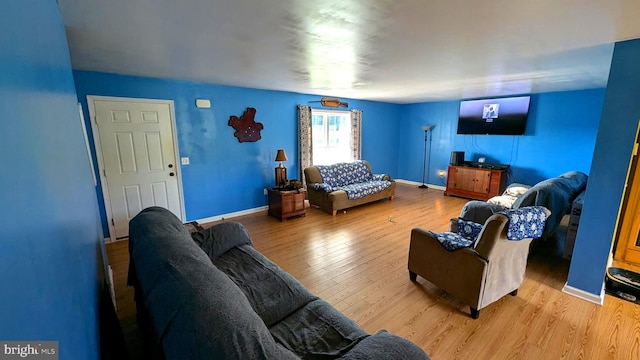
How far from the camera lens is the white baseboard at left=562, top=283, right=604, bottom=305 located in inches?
94.0

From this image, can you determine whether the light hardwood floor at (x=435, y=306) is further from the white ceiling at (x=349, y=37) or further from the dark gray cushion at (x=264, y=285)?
the white ceiling at (x=349, y=37)

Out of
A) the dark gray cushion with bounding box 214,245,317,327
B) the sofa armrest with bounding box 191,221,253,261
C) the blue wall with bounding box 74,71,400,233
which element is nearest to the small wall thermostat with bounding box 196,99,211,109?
the blue wall with bounding box 74,71,400,233

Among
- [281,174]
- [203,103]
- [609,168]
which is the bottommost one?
[281,174]

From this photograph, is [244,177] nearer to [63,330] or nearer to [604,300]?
[63,330]

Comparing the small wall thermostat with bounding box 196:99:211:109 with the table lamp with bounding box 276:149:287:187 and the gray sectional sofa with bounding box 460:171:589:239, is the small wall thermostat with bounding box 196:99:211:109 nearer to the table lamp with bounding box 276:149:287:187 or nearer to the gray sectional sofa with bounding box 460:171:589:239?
the table lamp with bounding box 276:149:287:187

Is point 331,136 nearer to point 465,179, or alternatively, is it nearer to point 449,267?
point 465,179

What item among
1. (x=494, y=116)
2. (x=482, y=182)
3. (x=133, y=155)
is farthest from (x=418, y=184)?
(x=133, y=155)

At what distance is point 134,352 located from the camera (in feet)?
6.31

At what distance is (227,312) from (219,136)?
3842 millimetres

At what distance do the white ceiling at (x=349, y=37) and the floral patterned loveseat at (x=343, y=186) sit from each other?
209 centimetres

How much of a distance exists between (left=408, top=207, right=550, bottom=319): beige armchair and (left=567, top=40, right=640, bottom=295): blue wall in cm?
51

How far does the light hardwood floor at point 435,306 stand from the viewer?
1940mm

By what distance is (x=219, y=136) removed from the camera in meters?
4.35

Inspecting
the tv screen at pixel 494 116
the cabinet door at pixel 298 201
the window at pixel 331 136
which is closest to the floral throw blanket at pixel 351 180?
the cabinet door at pixel 298 201
